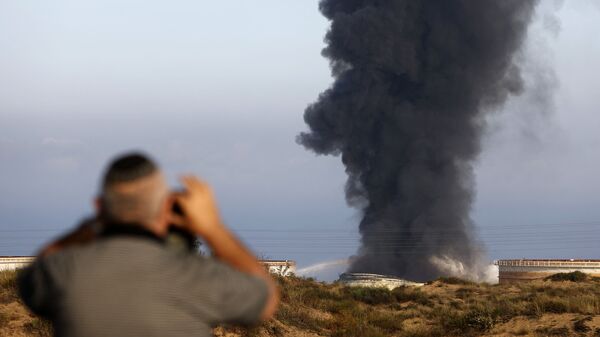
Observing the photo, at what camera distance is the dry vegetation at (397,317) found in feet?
66.8

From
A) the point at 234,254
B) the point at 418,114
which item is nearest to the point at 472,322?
the point at 234,254

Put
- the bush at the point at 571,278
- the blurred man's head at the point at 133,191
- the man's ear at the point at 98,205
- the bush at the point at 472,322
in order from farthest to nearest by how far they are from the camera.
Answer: the bush at the point at 571,278
the bush at the point at 472,322
the man's ear at the point at 98,205
the blurred man's head at the point at 133,191

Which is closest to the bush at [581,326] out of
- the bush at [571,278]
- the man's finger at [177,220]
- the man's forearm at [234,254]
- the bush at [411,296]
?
the bush at [411,296]

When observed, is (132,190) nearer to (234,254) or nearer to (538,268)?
(234,254)

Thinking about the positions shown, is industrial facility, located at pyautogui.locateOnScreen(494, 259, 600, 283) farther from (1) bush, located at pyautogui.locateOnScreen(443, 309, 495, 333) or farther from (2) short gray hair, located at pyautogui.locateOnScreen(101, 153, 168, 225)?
(2) short gray hair, located at pyautogui.locateOnScreen(101, 153, 168, 225)

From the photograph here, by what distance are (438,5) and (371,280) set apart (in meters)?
32.3

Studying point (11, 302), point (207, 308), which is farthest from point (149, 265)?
point (11, 302)

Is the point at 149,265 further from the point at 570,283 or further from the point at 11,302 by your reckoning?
the point at 570,283

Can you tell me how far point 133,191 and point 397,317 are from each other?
92.6 ft

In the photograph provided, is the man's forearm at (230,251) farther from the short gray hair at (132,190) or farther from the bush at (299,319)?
the bush at (299,319)

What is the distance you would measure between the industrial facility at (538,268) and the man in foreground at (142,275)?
212 ft

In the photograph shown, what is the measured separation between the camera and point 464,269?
99.7 metres

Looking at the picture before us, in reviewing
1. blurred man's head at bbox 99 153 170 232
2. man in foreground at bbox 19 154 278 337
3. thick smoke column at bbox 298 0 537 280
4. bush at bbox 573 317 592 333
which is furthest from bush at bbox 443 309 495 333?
thick smoke column at bbox 298 0 537 280

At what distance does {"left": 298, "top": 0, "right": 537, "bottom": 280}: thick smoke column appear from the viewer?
9688cm
